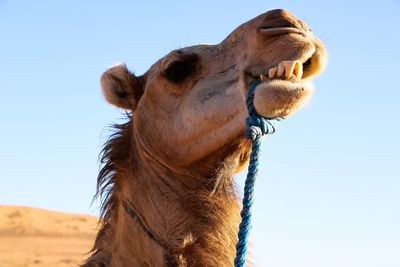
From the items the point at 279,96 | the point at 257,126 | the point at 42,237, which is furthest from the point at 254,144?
the point at 42,237

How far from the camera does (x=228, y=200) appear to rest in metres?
4.46

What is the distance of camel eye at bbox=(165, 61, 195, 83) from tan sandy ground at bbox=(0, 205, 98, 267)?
20.8m

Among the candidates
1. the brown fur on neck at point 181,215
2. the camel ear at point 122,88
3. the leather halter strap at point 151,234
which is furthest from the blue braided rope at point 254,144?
the camel ear at point 122,88

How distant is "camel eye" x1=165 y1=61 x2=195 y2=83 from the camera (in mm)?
4691

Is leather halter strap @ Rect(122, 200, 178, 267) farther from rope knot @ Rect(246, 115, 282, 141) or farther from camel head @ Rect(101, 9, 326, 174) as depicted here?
rope knot @ Rect(246, 115, 282, 141)

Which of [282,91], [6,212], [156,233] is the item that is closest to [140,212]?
[156,233]

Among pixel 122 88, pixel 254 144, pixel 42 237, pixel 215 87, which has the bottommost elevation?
pixel 42 237

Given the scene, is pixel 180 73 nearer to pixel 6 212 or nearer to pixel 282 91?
pixel 282 91

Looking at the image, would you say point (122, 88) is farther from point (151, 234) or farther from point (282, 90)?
point (282, 90)

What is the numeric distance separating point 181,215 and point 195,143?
0.41m

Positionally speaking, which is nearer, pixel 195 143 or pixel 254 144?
pixel 254 144

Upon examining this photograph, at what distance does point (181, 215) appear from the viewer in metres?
4.35

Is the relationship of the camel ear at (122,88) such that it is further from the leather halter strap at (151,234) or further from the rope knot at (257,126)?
the rope knot at (257,126)

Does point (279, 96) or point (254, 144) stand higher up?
point (279, 96)
